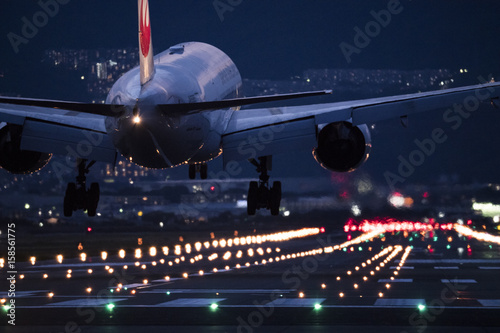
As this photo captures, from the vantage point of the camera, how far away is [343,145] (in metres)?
31.8

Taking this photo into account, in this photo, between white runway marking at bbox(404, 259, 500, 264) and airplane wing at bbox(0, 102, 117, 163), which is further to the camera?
white runway marking at bbox(404, 259, 500, 264)

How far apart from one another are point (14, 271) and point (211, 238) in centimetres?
3124

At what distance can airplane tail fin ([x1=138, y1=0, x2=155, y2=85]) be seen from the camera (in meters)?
26.9

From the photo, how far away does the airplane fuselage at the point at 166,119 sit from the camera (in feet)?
86.4

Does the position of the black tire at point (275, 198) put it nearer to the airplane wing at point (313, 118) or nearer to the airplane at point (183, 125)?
the airplane at point (183, 125)

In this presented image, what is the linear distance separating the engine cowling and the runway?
4.25 meters

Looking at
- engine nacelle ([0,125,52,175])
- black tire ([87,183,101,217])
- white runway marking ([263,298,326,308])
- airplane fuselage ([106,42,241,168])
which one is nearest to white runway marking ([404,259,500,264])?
airplane fuselage ([106,42,241,168])

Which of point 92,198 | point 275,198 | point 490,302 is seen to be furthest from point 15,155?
point 490,302

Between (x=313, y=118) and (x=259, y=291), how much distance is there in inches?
236

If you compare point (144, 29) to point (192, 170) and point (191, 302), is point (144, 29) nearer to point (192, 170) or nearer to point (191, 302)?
point (191, 302)

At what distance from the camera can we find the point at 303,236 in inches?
3258

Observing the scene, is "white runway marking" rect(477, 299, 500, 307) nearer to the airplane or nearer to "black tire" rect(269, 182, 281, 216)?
the airplane

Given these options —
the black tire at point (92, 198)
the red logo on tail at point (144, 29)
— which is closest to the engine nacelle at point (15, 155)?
the black tire at point (92, 198)

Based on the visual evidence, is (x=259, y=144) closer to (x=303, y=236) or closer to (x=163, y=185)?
(x=163, y=185)
